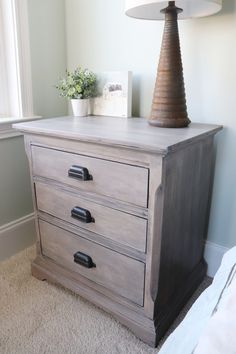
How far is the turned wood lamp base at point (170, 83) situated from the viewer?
1.14m

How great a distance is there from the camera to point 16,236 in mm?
1735

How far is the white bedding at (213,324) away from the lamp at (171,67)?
64cm

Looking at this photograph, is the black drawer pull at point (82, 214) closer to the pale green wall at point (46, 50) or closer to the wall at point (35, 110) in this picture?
the wall at point (35, 110)

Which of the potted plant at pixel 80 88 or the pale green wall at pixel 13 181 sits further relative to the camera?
the pale green wall at pixel 13 181

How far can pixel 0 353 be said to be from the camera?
44.1 inches

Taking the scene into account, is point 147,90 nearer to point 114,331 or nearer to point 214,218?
point 214,218

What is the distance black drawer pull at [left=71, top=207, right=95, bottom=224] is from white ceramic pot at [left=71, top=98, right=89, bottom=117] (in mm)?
559

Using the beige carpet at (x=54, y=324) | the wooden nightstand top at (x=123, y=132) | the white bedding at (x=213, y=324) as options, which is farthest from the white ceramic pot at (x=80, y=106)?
the white bedding at (x=213, y=324)

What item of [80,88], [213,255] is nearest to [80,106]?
[80,88]

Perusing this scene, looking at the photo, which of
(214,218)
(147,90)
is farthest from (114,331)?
(147,90)

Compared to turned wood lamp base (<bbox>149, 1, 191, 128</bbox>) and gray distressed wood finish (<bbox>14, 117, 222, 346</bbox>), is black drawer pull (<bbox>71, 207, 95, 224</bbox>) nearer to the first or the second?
gray distressed wood finish (<bbox>14, 117, 222, 346</bbox>)

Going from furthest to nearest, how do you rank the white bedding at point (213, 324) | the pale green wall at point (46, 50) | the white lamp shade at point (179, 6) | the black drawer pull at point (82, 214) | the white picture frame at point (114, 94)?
the pale green wall at point (46, 50), the white picture frame at point (114, 94), the black drawer pull at point (82, 214), the white lamp shade at point (179, 6), the white bedding at point (213, 324)

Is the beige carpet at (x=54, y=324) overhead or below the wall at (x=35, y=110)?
below

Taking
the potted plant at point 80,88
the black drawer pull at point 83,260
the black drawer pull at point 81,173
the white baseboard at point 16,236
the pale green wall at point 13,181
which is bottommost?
the white baseboard at point 16,236
